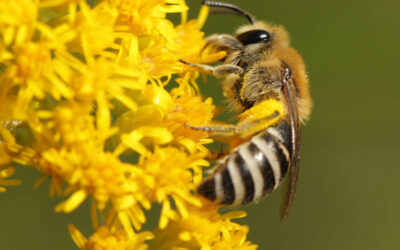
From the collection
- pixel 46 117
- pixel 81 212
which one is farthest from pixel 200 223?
pixel 81 212

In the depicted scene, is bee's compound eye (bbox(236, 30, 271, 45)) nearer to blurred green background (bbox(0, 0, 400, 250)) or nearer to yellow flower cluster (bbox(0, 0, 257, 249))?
yellow flower cluster (bbox(0, 0, 257, 249))

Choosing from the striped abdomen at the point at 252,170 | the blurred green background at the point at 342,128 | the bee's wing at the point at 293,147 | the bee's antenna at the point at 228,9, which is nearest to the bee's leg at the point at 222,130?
the striped abdomen at the point at 252,170

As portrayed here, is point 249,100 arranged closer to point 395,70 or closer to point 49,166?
point 49,166

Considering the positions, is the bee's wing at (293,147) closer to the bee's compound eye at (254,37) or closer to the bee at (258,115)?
the bee at (258,115)

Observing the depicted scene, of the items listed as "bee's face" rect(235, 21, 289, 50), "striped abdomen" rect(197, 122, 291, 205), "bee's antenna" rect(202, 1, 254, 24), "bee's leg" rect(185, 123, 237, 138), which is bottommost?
"striped abdomen" rect(197, 122, 291, 205)

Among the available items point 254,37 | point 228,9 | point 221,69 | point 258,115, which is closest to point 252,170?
point 258,115

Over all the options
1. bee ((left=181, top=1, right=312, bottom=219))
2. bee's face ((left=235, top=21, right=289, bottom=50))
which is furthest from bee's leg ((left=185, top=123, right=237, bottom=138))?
bee's face ((left=235, top=21, right=289, bottom=50))
